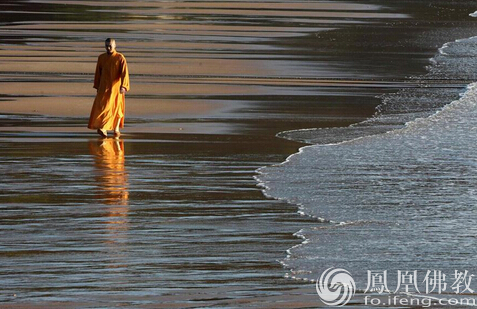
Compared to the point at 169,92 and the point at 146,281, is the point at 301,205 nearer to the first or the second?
the point at 146,281

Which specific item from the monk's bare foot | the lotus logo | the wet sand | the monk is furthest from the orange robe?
the lotus logo

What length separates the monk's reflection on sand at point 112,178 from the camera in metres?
11.3

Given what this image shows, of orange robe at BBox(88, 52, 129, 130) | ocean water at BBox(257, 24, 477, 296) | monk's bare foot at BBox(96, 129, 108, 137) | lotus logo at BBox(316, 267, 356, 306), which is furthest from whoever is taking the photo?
orange robe at BBox(88, 52, 129, 130)

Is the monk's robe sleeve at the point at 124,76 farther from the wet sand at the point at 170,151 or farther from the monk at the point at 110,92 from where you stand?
the wet sand at the point at 170,151

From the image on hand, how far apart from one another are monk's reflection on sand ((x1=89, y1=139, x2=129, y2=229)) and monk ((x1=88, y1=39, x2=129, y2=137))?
315 mm

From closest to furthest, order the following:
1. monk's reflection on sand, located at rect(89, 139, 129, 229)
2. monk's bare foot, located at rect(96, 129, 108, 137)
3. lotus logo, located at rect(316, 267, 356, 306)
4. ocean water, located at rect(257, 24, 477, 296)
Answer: lotus logo, located at rect(316, 267, 356, 306) < ocean water, located at rect(257, 24, 477, 296) < monk's reflection on sand, located at rect(89, 139, 129, 229) < monk's bare foot, located at rect(96, 129, 108, 137)

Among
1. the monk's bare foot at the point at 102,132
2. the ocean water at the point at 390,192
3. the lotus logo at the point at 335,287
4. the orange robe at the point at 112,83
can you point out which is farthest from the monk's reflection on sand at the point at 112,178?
the lotus logo at the point at 335,287

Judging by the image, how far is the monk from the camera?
1630 cm

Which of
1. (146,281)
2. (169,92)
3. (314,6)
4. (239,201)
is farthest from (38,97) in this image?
(314,6)

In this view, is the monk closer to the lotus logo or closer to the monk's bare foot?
the monk's bare foot

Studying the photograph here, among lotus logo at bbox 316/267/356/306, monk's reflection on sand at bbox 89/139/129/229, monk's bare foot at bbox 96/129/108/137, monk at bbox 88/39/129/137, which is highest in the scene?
monk at bbox 88/39/129/137

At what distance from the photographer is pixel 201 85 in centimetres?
2183

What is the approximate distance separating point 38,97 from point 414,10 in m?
26.1

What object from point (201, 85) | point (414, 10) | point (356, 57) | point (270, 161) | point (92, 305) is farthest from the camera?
point (414, 10)
